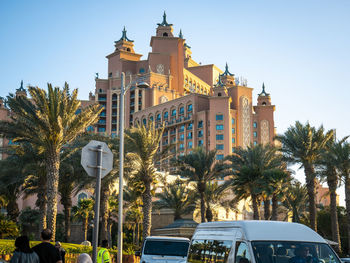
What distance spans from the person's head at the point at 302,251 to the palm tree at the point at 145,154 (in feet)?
74.5

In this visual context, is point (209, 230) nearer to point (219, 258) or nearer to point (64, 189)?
point (219, 258)

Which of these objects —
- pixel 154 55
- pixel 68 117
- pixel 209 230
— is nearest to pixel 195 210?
pixel 68 117

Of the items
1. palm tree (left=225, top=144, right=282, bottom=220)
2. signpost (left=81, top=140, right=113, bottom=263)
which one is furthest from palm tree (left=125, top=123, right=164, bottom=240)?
signpost (left=81, top=140, right=113, bottom=263)

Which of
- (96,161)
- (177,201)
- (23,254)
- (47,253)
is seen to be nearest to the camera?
(23,254)

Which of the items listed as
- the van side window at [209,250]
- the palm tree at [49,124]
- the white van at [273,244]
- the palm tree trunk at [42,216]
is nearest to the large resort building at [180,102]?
the palm tree trunk at [42,216]

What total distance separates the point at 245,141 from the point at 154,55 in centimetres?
3048

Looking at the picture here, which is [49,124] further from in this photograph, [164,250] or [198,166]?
[198,166]

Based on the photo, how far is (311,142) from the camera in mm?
37375

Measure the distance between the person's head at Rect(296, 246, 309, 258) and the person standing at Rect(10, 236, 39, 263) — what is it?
409 cm

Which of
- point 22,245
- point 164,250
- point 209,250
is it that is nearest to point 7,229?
point 164,250

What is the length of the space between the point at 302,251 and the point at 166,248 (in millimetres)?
11127

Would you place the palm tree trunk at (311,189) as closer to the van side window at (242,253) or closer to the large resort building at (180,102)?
the van side window at (242,253)

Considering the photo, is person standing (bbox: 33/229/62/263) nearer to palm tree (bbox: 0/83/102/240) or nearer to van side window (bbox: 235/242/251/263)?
van side window (bbox: 235/242/251/263)

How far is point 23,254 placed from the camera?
6.80 m
